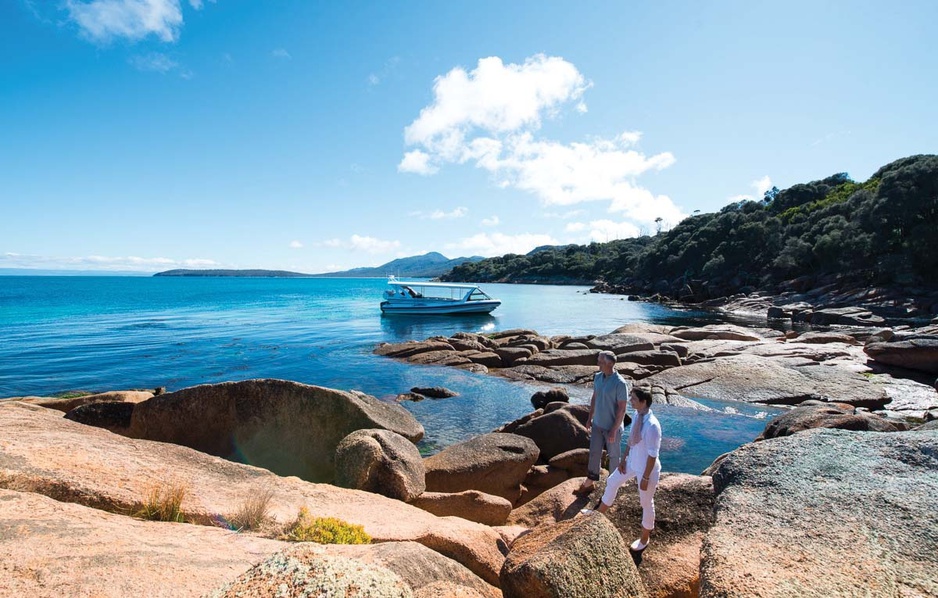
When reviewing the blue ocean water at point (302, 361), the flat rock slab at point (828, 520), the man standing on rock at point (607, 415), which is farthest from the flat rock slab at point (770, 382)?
the flat rock slab at point (828, 520)

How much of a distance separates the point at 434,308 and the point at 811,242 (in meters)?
50.7

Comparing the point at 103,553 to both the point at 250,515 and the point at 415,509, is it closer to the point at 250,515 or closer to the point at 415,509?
the point at 250,515

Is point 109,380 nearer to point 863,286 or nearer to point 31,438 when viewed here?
point 31,438

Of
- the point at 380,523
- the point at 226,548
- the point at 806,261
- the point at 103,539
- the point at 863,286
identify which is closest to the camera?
the point at 103,539

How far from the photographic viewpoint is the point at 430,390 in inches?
711

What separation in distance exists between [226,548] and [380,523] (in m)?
1.81

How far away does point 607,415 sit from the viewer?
7.82 meters

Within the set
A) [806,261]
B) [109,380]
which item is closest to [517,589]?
[109,380]

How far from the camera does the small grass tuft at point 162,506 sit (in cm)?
462

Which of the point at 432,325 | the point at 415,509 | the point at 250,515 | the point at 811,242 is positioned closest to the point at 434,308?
the point at 432,325

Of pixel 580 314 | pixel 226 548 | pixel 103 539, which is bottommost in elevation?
pixel 580 314

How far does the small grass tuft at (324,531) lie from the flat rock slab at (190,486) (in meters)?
0.20

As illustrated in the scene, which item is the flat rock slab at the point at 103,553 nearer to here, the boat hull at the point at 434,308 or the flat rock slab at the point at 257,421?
the flat rock slab at the point at 257,421

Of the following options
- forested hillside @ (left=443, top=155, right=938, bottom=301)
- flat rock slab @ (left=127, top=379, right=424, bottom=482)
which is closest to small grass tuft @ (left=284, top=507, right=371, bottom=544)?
flat rock slab @ (left=127, top=379, right=424, bottom=482)
